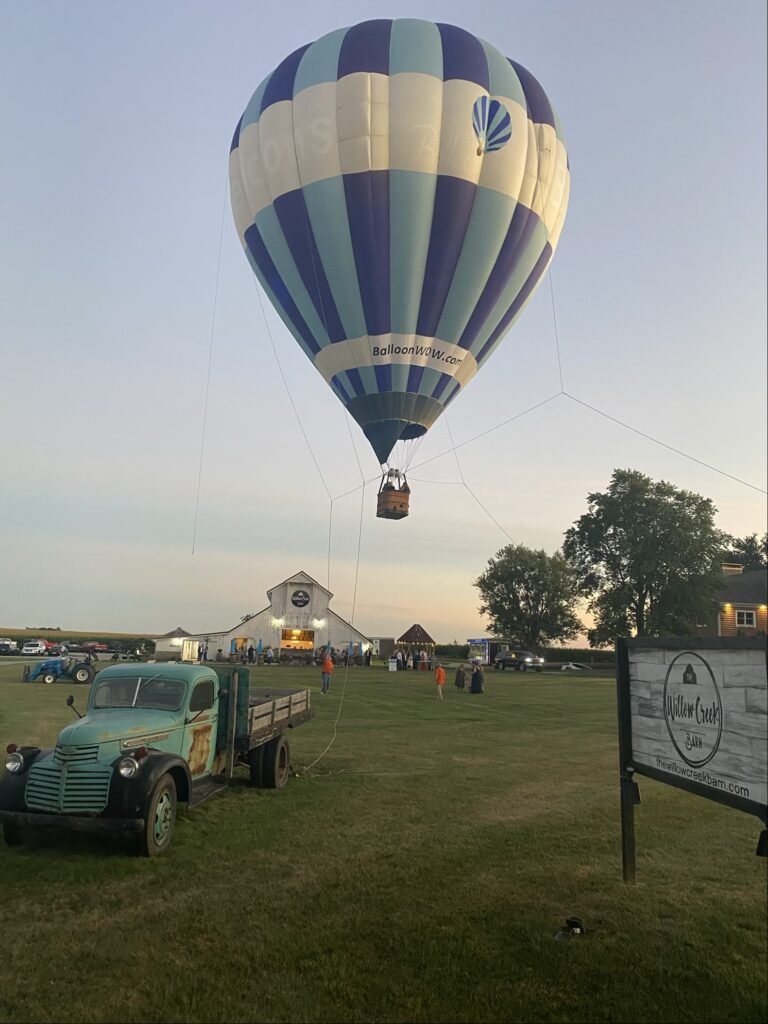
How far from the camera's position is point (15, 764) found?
8039mm

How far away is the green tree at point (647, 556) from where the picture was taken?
61281 millimetres

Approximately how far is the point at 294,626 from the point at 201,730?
1882 inches

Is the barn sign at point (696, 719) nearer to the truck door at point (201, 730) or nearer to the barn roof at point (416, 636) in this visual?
the truck door at point (201, 730)

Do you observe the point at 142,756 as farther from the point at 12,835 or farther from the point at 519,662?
the point at 519,662

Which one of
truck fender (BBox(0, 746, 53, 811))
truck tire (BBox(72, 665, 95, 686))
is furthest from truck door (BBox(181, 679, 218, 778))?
truck tire (BBox(72, 665, 95, 686))

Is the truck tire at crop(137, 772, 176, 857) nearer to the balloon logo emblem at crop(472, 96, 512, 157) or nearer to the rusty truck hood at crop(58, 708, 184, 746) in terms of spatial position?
the rusty truck hood at crop(58, 708, 184, 746)

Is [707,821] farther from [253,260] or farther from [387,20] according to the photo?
[387,20]

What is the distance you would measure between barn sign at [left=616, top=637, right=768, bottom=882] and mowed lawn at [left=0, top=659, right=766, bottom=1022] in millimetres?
1080

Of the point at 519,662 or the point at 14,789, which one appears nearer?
the point at 14,789

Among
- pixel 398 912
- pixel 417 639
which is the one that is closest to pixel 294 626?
pixel 417 639

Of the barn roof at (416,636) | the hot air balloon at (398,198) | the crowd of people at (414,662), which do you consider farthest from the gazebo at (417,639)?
the hot air balloon at (398,198)

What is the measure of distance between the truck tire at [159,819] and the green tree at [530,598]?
81744mm

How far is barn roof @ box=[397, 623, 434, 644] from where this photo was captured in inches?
2817

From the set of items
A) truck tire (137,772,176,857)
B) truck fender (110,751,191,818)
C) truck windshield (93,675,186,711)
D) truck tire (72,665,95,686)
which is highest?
truck windshield (93,675,186,711)
